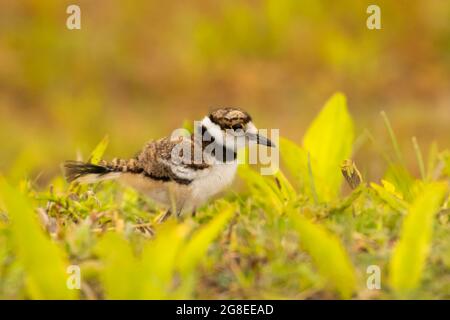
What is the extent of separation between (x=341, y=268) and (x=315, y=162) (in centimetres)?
118

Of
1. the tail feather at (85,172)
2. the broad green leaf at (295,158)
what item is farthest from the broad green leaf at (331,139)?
the tail feather at (85,172)

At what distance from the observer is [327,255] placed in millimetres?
2391

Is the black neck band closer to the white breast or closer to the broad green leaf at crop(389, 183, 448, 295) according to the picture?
the white breast

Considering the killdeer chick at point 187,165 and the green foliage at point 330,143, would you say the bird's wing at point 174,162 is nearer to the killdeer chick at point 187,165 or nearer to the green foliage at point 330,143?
the killdeer chick at point 187,165

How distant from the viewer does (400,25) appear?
28.0 feet

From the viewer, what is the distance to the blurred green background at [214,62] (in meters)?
8.12

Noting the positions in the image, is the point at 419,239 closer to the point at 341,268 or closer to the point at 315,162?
the point at 341,268

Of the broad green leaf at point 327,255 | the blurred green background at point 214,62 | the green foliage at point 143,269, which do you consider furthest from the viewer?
the blurred green background at point 214,62

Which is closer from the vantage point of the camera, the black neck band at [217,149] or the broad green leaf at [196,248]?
the broad green leaf at [196,248]

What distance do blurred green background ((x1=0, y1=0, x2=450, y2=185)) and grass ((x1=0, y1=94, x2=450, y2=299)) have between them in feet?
16.1

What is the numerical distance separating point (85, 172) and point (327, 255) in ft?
4.54

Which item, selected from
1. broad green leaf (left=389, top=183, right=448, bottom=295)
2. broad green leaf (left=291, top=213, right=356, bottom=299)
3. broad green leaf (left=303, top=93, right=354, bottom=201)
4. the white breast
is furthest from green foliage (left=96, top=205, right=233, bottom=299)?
broad green leaf (left=303, top=93, right=354, bottom=201)

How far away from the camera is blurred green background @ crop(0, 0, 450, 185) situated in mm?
8117

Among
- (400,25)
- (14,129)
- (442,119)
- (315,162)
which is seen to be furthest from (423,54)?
(315,162)
